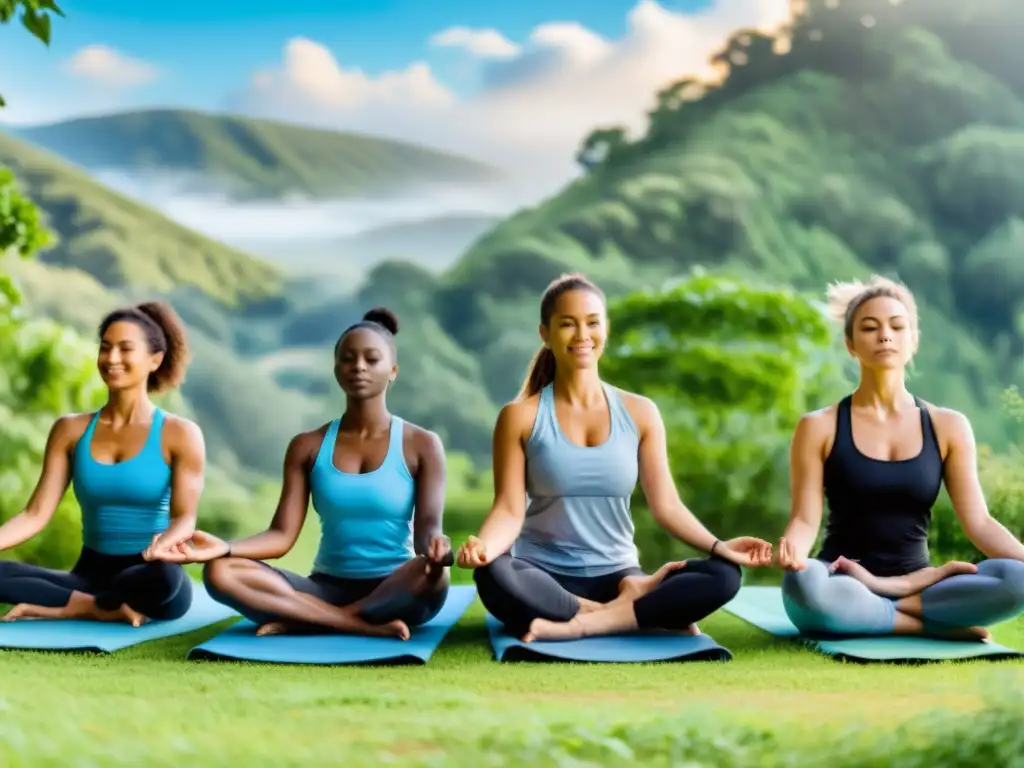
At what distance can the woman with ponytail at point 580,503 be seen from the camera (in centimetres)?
393

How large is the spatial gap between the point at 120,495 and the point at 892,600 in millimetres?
2752

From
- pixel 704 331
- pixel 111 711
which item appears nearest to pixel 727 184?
pixel 704 331

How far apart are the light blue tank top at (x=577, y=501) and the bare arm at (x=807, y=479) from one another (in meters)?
0.57

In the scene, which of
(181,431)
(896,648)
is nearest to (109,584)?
(181,431)

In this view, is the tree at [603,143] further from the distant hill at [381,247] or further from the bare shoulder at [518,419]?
the bare shoulder at [518,419]

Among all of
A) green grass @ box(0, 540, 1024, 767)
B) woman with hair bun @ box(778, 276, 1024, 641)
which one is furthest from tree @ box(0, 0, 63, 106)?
woman with hair bun @ box(778, 276, 1024, 641)

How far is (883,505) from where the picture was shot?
164 inches

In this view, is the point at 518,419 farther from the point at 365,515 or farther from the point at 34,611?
the point at 34,611

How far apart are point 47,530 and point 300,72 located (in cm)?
660

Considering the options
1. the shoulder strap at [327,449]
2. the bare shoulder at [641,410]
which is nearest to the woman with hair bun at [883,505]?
the bare shoulder at [641,410]

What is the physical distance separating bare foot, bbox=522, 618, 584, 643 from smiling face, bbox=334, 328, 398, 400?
997 mm

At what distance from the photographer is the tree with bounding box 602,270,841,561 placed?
6.99m

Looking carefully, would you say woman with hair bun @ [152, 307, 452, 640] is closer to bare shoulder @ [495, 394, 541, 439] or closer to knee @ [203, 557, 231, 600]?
knee @ [203, 557, 231, 600]

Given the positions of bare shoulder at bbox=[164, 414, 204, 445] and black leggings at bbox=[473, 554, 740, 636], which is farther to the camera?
bare shoulder at bbox=[164, 414, 204, 445]
